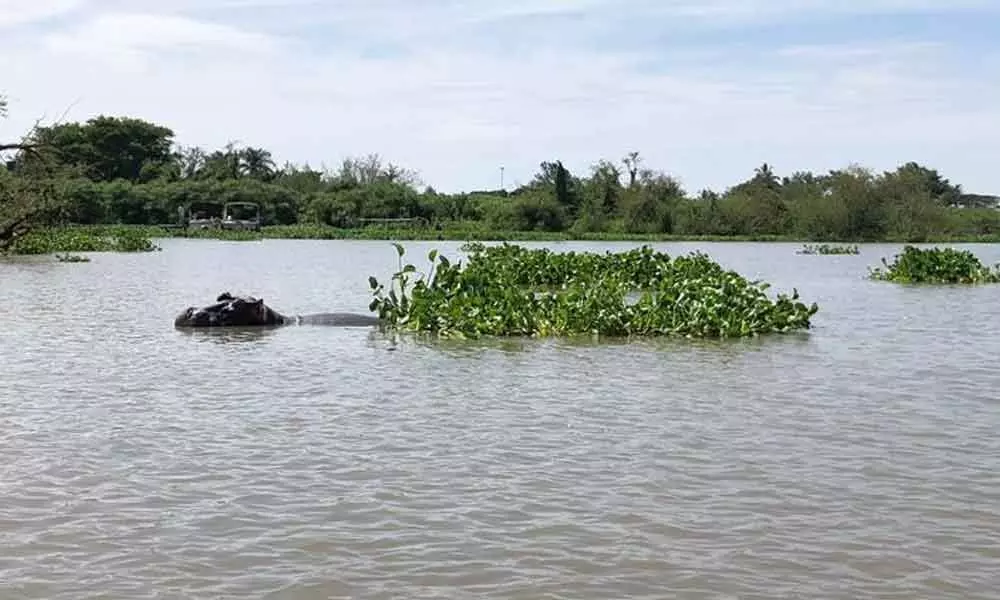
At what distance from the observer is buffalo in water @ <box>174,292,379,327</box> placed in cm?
1572

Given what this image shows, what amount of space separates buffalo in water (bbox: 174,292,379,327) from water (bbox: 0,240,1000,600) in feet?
4.99

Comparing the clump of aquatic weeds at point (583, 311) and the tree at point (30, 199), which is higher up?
the tree at point (30, 199)

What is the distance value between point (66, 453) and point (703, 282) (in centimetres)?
1061

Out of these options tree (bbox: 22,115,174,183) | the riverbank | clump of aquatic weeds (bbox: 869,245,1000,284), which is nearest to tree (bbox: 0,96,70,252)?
clump of aquatic weeds (bbox: 869,245,1000,284)

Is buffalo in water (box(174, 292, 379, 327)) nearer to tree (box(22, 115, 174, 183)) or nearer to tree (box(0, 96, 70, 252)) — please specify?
tree (box(0, 96, 70, 252))

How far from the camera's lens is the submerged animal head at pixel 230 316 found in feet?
51.5

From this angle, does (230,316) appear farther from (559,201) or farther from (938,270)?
(559,201)

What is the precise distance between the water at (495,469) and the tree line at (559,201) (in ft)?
154

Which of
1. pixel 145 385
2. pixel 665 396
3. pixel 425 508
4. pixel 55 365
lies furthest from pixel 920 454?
pixel 55 365

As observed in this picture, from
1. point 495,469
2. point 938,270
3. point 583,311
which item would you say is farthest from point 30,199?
point 938,270

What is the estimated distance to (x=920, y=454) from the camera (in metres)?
7.80

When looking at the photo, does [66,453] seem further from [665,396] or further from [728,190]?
[728,190]

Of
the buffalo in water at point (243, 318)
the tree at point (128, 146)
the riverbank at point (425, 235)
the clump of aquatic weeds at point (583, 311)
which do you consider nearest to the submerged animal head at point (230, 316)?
the buffalo in water at point (243, 318)

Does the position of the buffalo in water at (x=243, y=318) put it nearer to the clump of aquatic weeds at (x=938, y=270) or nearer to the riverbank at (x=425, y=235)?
the clump of aquatic weeds at (x=938, y=270)
